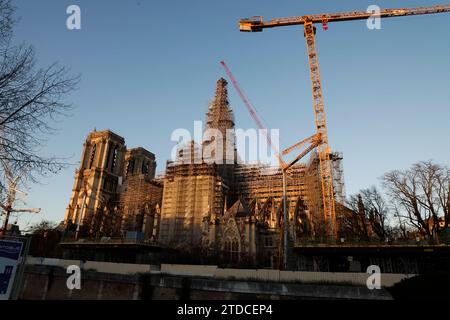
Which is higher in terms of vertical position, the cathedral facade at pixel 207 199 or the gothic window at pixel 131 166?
the gothic window at pixel 131 166

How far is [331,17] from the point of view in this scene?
65000 mm

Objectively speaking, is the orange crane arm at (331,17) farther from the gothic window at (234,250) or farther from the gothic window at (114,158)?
the gothic window at (114,158)

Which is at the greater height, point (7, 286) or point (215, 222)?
point (215, 222)

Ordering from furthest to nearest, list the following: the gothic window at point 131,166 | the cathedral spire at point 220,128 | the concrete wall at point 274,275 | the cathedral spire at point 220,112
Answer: the gothic window at point 131,166
the cathedral spire at point 220,112
the cathedral spire at point 220,128
the concrete wall at point 274,275

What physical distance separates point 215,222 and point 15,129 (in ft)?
162

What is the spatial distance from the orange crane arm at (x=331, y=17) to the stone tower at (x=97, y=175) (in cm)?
6206

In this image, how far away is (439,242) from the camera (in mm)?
31375

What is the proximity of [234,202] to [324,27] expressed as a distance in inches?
1872

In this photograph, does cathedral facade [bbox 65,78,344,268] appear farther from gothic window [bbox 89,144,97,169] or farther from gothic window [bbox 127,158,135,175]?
gothic window [bbox 127,158,135,175]

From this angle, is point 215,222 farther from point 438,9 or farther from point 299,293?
point 438,9

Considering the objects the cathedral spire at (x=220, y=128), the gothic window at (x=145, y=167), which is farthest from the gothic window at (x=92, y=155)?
the cathedral spire at (x=220, y=128)

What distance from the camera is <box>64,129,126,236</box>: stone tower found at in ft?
318

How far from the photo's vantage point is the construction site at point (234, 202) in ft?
140
